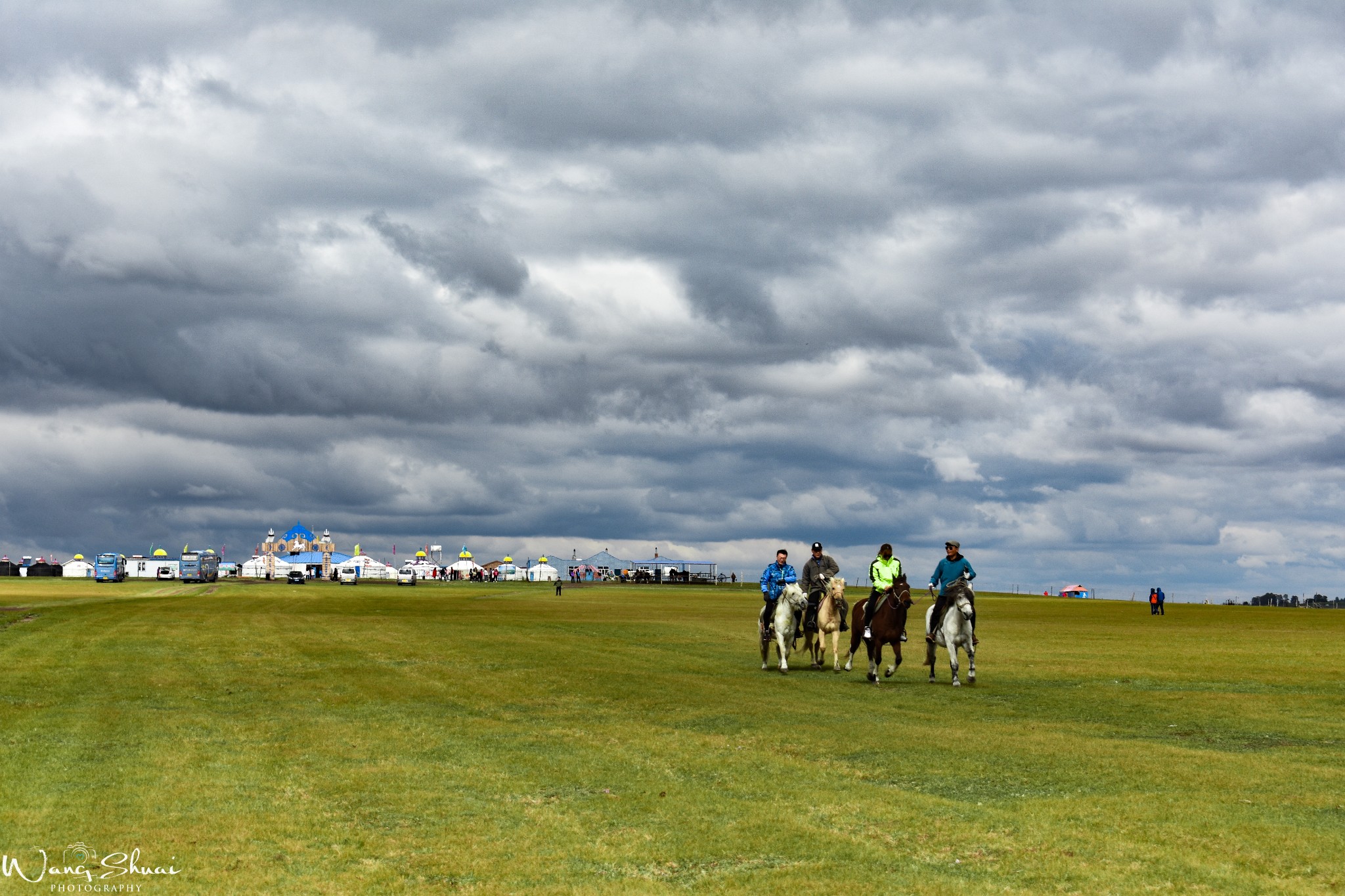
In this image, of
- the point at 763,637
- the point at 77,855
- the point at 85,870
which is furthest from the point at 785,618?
the point at 85,870

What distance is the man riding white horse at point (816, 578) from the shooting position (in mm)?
28688

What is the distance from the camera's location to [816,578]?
1133 inches

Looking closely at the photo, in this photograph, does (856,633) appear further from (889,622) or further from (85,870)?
(85,870)

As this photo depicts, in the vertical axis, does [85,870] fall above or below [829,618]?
below

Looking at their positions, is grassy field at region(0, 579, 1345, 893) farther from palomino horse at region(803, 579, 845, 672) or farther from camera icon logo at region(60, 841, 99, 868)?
palomino horse at region(803, 579, 845, 672)

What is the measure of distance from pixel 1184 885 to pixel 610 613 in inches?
2225

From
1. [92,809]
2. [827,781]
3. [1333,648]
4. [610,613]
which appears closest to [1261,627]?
[1333,648]

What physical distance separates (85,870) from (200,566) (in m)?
163

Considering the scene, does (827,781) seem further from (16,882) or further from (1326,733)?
(1326,733)

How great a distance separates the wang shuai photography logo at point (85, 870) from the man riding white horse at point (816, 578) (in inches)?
800

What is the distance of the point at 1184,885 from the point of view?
29.2 ft

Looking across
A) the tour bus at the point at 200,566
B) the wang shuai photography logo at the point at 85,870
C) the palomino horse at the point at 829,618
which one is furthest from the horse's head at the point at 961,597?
the tour bus at the point at 200,566

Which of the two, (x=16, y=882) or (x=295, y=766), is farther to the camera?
(x=295, y=766)

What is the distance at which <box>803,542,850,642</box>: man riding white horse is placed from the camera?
28.7m
